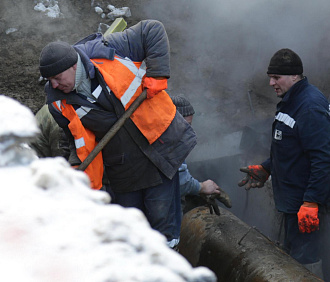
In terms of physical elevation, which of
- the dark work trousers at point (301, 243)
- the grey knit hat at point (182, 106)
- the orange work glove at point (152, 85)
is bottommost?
the dark work trousers at point (301, 243)

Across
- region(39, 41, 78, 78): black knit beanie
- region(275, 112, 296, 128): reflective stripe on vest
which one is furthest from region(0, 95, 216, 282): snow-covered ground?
region(275, 112, 296, 128): reflective stripe on vest

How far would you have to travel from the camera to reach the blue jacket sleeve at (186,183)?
355 cm

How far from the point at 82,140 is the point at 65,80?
43 cm

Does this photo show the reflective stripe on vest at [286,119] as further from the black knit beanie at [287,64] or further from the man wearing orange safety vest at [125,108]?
the man wearing orange safety vest at [125,108]

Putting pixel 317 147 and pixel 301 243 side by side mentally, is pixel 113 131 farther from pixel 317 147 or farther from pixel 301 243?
pixel 301 243

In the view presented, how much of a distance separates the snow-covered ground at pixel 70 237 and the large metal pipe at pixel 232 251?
2422 millimetres

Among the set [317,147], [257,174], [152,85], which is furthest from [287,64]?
[152,85]

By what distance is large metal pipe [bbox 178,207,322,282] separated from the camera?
9.53ft

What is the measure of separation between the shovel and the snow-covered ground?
209cm

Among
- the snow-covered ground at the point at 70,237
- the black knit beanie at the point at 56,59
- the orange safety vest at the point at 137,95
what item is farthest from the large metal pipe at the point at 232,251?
the snow-covered ground at the point at 70,237

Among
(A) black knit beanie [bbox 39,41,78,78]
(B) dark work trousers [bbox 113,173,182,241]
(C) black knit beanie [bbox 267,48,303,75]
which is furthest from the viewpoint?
(C) black knit beanie [bbox 267,48,303,75]

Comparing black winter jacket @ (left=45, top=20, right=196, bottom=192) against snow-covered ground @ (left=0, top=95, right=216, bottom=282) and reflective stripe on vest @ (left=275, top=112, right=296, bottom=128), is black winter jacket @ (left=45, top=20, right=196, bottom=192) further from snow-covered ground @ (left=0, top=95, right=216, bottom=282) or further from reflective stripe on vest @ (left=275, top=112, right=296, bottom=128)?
snow-covered ground @ (left=0, top=95, right=216, bottom=282)

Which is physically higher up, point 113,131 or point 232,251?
point 113,131

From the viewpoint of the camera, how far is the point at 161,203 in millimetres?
3193
